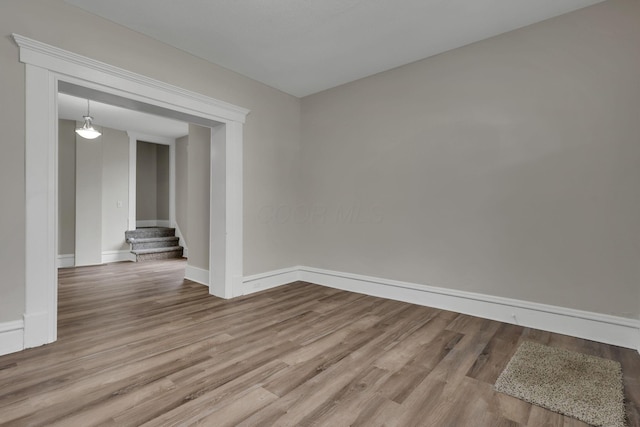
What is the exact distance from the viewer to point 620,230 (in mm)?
2484

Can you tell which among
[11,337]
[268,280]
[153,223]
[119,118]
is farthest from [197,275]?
[153,223]

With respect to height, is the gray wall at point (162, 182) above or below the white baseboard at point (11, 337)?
above

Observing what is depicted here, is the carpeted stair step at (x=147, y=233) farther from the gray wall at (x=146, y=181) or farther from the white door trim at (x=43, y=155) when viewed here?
the white door trim at (x=43, y=155)

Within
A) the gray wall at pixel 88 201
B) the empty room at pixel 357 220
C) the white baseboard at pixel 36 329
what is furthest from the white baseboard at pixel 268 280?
the gray wall at pixel 88 201

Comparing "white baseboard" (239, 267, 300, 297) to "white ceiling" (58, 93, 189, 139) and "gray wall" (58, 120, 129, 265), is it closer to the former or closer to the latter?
"white ceiling" (58, 93, 189, 139)

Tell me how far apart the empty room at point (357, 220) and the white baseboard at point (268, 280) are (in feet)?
0.10

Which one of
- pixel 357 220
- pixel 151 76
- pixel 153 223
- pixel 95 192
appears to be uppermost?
pixel 151 76

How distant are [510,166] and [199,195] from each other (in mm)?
4096

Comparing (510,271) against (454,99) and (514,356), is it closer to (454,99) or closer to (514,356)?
(514,356)

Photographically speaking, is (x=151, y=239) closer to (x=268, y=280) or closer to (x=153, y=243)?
(x=153, y=243)

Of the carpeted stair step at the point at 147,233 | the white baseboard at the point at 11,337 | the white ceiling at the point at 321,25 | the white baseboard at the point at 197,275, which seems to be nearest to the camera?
the white baseboard at the point at 11,337

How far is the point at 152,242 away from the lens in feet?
22.7

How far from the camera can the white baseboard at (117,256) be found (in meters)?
6.38

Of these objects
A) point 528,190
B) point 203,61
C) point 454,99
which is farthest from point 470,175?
point 203,61
